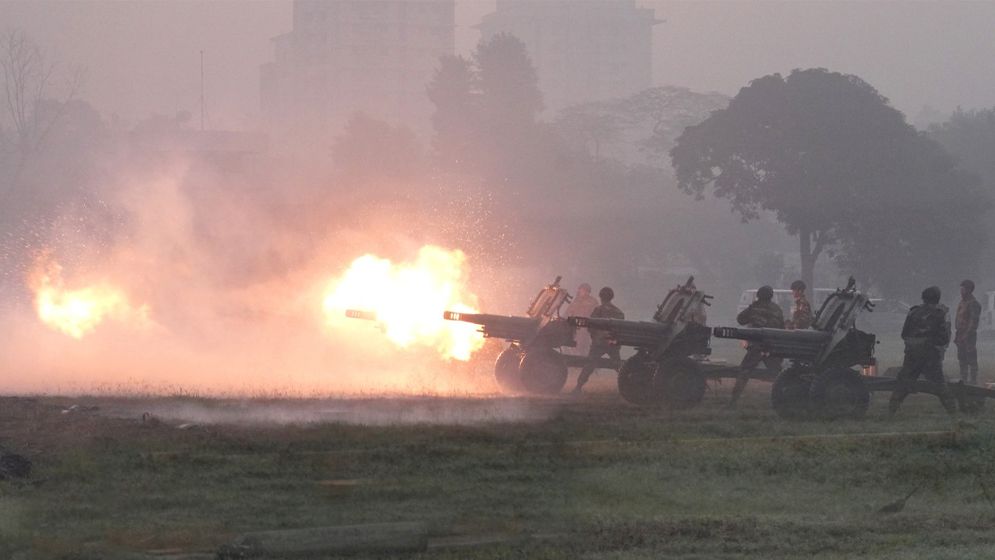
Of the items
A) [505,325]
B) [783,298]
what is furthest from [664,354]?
[783,298]

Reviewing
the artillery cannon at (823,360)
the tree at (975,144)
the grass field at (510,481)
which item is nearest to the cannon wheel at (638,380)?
the grass field at (510,481)

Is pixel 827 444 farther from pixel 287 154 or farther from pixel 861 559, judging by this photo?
pixel 287 154

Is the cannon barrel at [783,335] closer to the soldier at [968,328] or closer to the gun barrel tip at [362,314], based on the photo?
the soldier at [968,328]

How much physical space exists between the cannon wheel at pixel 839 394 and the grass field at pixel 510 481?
1.01ft

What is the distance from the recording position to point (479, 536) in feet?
42.7

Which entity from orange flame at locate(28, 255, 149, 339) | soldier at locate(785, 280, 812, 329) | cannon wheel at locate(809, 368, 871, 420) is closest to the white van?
orange flame at locate(28, 255, 149, 339)

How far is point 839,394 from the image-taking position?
2170cm

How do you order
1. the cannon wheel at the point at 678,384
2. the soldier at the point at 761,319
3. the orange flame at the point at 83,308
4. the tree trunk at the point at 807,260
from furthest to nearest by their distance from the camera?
1. the tree trunk at the point at 807,260
2. the orange flame at the point at 83,308
3. the soldier at the point at 761,319
4. the cannon wheel at the point at 678,384

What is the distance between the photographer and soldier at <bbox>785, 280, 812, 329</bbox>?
84.1 ft

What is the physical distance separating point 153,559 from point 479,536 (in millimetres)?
2611

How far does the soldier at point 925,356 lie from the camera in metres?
22.5

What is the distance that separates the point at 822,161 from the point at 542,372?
132ft

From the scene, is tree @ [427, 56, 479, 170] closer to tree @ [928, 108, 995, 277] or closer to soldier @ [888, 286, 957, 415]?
tree @ [928, 108, 995, 277]

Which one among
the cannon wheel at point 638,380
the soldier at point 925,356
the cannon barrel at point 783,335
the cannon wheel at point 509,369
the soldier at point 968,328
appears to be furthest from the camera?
the soldier at point 968,328
